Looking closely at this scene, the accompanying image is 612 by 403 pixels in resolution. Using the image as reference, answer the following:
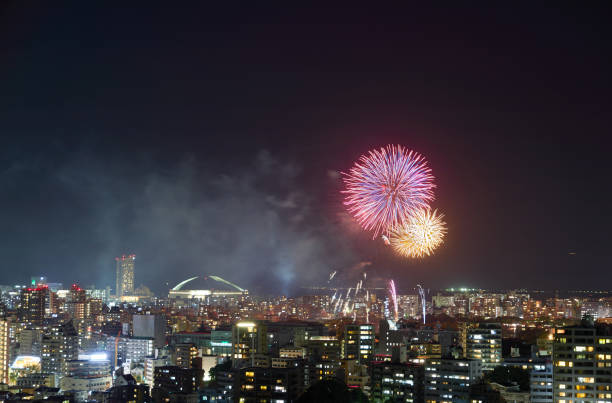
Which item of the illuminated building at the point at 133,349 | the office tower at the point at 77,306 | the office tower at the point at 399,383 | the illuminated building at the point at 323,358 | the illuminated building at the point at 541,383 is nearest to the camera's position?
the illuminated building at the point at 541,383

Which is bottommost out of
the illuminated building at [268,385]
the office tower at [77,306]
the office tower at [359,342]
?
the illuminated building at [268,385]

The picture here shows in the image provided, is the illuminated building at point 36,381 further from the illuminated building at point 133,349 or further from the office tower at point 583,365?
the office tower at point 583,365

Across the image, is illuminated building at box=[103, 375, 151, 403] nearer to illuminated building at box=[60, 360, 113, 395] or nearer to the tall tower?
illuminated building at box=[60, 360, 113, 395]

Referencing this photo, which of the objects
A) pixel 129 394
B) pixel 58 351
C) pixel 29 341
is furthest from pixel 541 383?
pixel 29 341

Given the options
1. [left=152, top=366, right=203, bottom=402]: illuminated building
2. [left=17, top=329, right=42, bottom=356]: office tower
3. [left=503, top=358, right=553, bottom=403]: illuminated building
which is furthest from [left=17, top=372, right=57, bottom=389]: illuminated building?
[left=503, top=358, right=553, bottom=403]: illuminated building

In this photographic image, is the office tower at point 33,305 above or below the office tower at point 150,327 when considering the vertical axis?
above

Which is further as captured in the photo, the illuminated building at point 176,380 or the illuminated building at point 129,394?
the illuminated building at point 176,380

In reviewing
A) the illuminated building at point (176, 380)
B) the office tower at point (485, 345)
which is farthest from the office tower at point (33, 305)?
the office tower at point (485, 345)

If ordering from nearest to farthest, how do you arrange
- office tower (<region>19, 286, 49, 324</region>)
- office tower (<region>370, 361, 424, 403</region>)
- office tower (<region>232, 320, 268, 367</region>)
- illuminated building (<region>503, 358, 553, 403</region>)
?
illuminated building (<region>503, 358, 553, 403</region>), office tower (<region>370, 361, 424, 403</region>), office tower (<region>232, 320, 268, 367</region>), office tower (<region>19, 286, 49, 324</region>)
